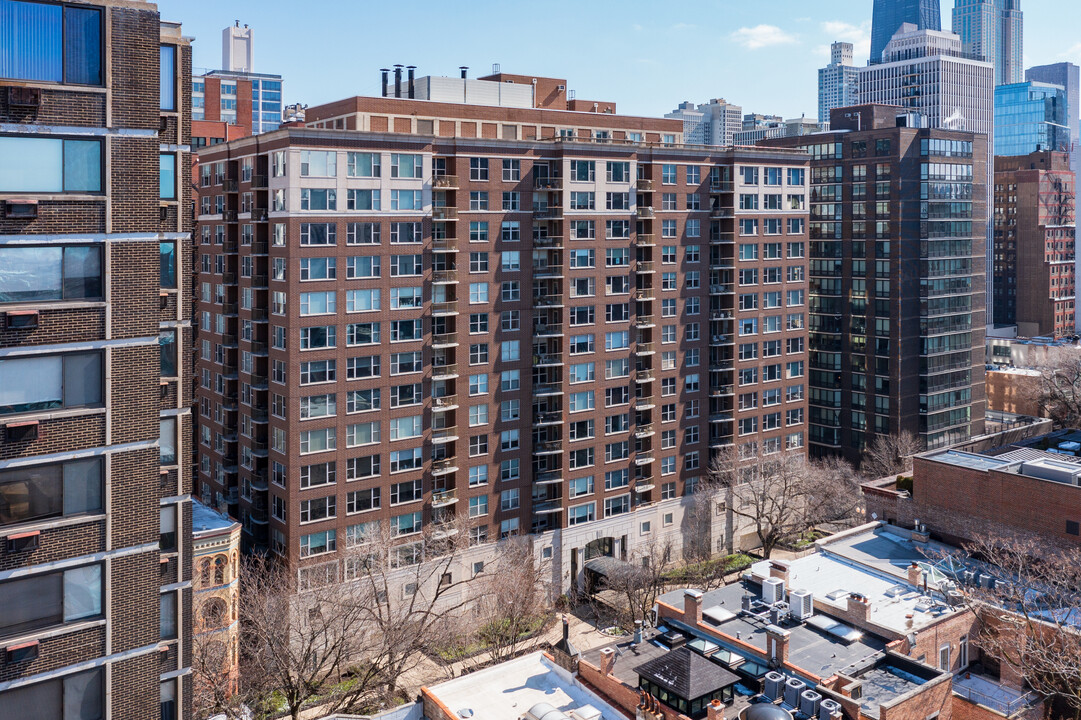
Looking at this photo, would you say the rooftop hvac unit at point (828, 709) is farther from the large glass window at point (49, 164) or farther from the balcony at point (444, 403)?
the balcony at point (444, 403)

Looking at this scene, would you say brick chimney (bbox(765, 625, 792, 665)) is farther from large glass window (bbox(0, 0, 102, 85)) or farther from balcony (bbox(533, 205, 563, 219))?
balcony (bbox(533, 205, 563, 219))

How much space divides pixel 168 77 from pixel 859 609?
139ft

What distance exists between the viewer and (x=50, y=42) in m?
27.1

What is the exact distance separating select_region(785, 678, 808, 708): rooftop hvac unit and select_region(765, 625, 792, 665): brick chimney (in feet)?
10.2

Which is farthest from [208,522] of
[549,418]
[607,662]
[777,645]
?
[777,645]

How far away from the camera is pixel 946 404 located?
407ft

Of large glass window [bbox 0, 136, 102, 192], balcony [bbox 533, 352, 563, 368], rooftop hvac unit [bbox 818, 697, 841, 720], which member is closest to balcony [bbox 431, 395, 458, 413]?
balcony [bbox 533, 352, 563, 368]

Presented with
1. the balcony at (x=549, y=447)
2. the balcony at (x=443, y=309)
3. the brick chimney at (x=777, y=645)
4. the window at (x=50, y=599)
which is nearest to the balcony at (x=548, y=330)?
the balcony at (x=443, y=309)

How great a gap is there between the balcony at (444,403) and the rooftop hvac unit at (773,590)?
34.6 meters

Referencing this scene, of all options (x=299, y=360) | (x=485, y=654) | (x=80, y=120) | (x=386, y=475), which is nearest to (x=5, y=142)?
(x=80, y=120)

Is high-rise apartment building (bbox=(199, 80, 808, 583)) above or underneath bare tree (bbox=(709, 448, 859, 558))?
above

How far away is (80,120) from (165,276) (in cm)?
641

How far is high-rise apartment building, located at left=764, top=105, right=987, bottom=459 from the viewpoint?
119000 mm

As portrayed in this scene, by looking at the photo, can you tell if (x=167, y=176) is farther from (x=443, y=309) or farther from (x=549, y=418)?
(x=549, y=418)
